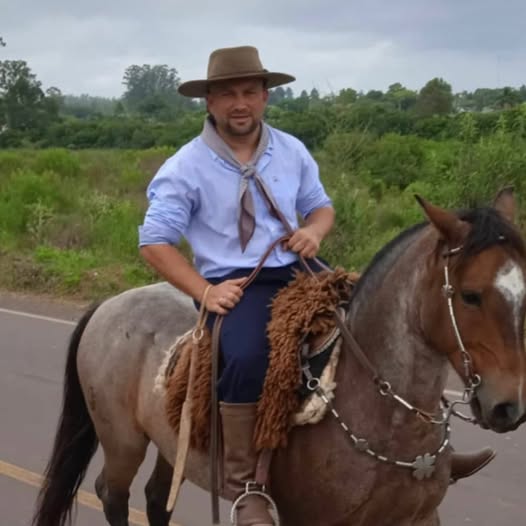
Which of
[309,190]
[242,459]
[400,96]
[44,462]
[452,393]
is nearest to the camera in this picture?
[242,459]

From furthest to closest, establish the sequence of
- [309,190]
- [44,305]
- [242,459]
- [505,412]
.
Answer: [44,305]
[309,190]
[242,459]
[505,412]

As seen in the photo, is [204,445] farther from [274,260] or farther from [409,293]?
[409,293]

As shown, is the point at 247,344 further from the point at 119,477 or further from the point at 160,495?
the point at 160,495

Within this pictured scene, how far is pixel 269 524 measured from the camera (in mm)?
3141

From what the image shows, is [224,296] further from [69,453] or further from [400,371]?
[69,453]

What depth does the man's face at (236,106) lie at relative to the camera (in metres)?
3.32

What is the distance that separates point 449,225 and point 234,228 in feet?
3.02

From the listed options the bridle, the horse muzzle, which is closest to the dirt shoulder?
the bridle

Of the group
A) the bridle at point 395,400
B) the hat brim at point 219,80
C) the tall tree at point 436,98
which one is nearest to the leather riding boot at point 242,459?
the bridle at point 395,400

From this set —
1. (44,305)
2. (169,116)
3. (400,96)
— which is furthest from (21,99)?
(44,305)

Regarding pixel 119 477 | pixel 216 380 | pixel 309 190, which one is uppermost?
pixel 309 190

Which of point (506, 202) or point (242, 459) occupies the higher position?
point (506, 202)

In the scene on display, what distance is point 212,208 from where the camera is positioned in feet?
10.8

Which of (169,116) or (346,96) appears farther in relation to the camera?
(169,116)
